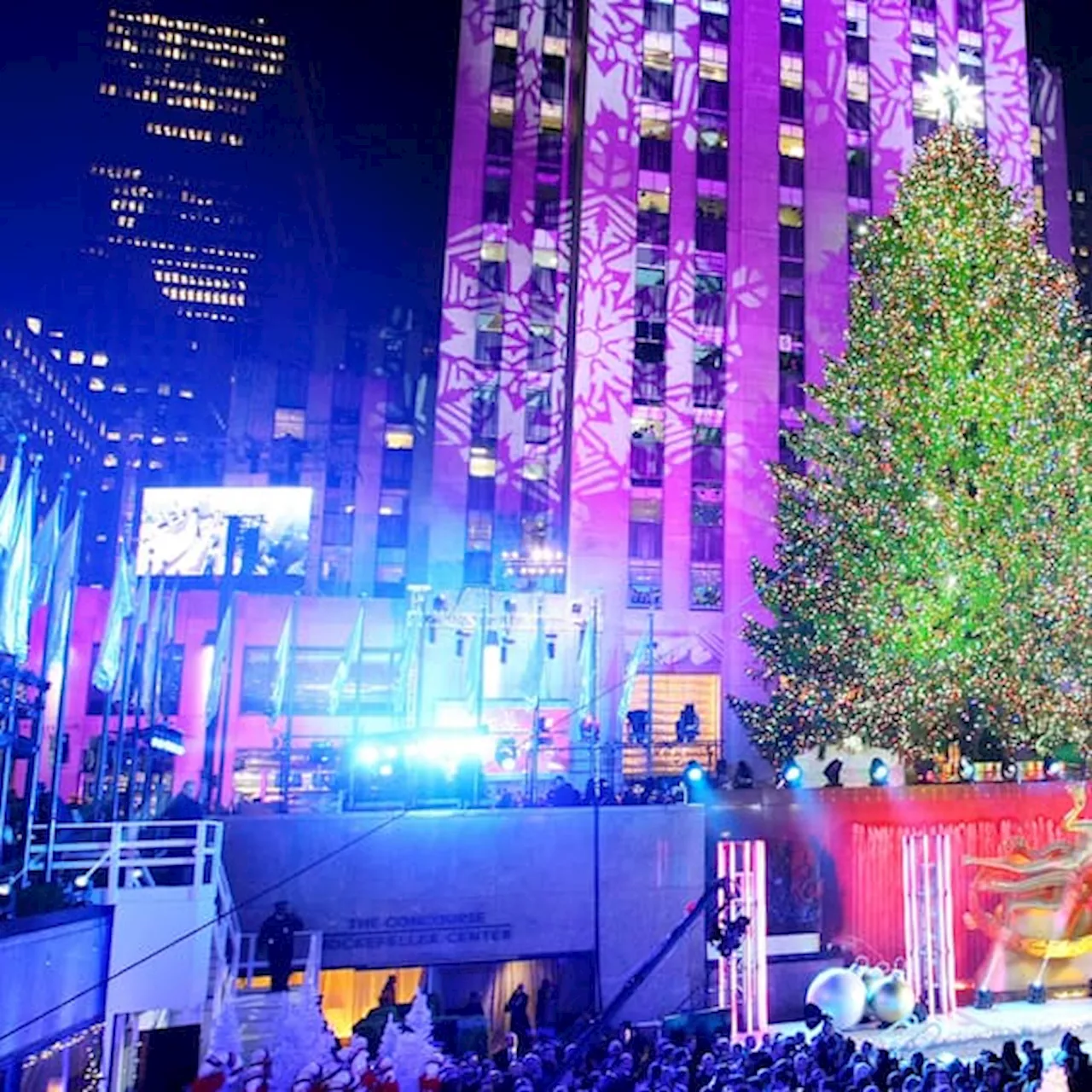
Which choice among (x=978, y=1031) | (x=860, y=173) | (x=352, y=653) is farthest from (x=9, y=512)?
(x=860, y=173)

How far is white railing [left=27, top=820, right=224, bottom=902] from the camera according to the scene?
13719 millimetres

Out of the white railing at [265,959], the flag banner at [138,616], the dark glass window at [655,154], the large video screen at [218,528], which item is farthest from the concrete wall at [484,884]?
the dark glass window at [655,154]

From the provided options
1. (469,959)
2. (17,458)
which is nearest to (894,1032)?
(469,959)

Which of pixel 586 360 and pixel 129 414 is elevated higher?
pixel 129 414

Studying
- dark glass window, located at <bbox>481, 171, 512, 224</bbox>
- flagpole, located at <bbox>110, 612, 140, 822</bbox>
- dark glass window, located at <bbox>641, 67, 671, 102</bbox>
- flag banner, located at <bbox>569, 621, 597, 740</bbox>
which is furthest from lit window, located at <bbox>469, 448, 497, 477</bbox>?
flagpole, located at <bbox>110, 612, 140, 822</bbox>

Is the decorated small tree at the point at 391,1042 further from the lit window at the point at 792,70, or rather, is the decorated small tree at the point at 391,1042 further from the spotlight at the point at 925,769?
the lit window at the point at 792,70

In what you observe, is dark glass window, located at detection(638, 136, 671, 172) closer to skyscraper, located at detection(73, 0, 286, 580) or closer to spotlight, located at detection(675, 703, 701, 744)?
spotlight, located at detection(675, 703, 701, 744)

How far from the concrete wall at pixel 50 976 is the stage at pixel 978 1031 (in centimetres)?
1064

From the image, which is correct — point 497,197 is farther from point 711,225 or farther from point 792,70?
point 792,70

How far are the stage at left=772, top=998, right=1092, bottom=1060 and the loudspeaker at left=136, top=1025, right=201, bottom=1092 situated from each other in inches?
364

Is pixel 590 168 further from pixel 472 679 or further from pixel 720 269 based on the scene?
pixel 472 679

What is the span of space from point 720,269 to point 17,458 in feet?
121

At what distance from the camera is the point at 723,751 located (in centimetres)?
3928

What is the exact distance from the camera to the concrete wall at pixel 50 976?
33.7 ft
